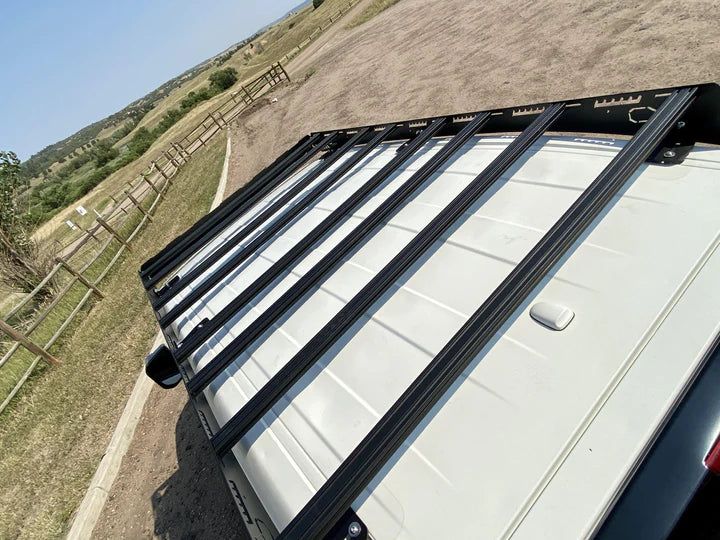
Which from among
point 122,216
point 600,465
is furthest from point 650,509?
point 122,216

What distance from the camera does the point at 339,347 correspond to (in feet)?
6.43

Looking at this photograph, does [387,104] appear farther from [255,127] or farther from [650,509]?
[650,509]

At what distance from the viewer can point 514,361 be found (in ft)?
4.73

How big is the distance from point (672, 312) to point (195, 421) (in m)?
5.57

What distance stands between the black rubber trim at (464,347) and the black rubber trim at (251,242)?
84.6 inches

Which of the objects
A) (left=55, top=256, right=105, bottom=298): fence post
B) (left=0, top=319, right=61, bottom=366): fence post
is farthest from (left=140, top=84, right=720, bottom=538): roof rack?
(left=55, top=256, right=105, bottom=298): fence post

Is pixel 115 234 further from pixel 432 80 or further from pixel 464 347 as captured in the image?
pixel 464 347

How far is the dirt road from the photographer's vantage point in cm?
449

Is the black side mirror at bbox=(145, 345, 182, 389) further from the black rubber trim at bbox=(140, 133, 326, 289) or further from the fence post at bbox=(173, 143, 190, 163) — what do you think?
the fence post at bbox=(173, 143, 190, 163)

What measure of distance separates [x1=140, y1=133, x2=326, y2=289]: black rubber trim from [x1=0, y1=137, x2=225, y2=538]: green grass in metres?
3.83

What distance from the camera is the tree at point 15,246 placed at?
11.5 metres

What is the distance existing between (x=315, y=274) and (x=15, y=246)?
14.7 meters

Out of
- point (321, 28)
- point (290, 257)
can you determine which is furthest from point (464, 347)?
point (321, 28)

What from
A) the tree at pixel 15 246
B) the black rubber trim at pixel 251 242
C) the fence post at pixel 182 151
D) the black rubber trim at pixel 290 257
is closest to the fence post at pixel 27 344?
the tree at pixel 15 246
